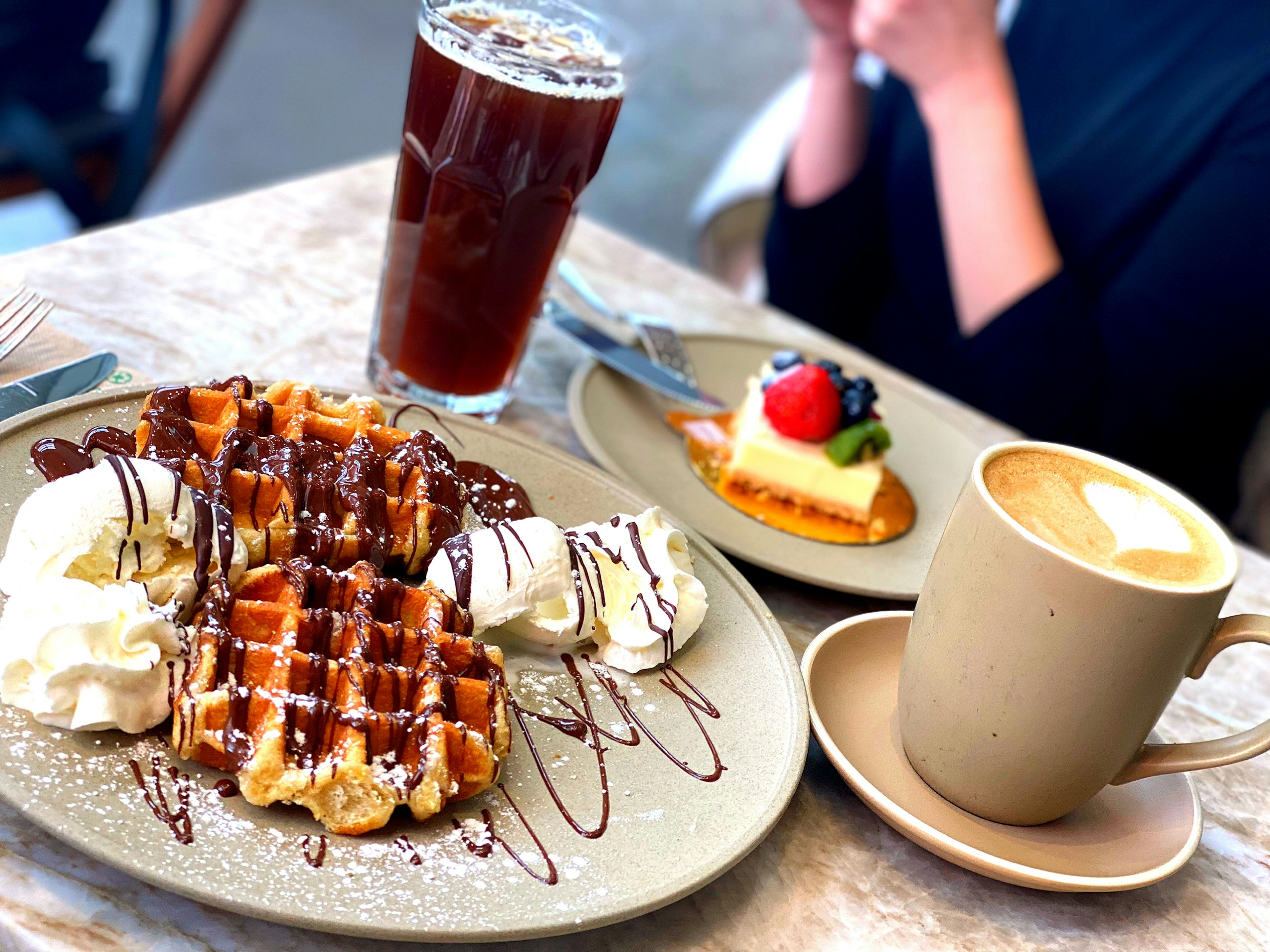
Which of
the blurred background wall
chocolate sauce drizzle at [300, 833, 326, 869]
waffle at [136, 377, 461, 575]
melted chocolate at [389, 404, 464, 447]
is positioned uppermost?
waffle at [136, 377, 461, 575]

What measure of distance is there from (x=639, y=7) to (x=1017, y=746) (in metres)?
4.56

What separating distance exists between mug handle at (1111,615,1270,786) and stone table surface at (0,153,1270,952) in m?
0.12

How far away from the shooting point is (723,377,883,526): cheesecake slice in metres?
1.37

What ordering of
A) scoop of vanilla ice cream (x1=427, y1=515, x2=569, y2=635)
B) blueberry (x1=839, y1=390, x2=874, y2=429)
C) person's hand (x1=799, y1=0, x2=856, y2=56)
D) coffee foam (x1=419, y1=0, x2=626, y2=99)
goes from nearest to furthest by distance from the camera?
scoop of vanilla ice cream (x1=427, y1=515, x2=569, y2=635), coffee foam (x1=419, y1=0, x2=626, y2=99), blueberry (x1=839, y1=390, x2=874, y2=429), person's hand (x1=799, y1=0, x2=856, y2=56)

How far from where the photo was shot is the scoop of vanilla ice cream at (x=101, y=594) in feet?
2.28

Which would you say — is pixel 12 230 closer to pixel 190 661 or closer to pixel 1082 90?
pixel 1082 90

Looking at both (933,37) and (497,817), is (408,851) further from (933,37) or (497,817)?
(933,37)

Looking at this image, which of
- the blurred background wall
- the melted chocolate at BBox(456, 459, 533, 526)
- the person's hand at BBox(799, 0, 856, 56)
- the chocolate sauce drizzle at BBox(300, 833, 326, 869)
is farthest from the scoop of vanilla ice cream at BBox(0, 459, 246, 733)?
the blurred background wall

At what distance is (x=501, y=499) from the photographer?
41.8 inches

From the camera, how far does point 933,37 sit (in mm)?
1964

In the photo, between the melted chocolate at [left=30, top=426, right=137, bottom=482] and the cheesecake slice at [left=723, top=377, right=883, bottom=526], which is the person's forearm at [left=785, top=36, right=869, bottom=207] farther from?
the melted chocolate at [left=30, top=426, right=137, bottom=482]

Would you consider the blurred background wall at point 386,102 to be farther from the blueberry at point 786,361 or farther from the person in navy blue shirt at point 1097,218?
the blueberry at point 786,361

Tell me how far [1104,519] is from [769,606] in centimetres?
38

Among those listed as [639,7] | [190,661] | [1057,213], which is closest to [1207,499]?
[1057,213]
